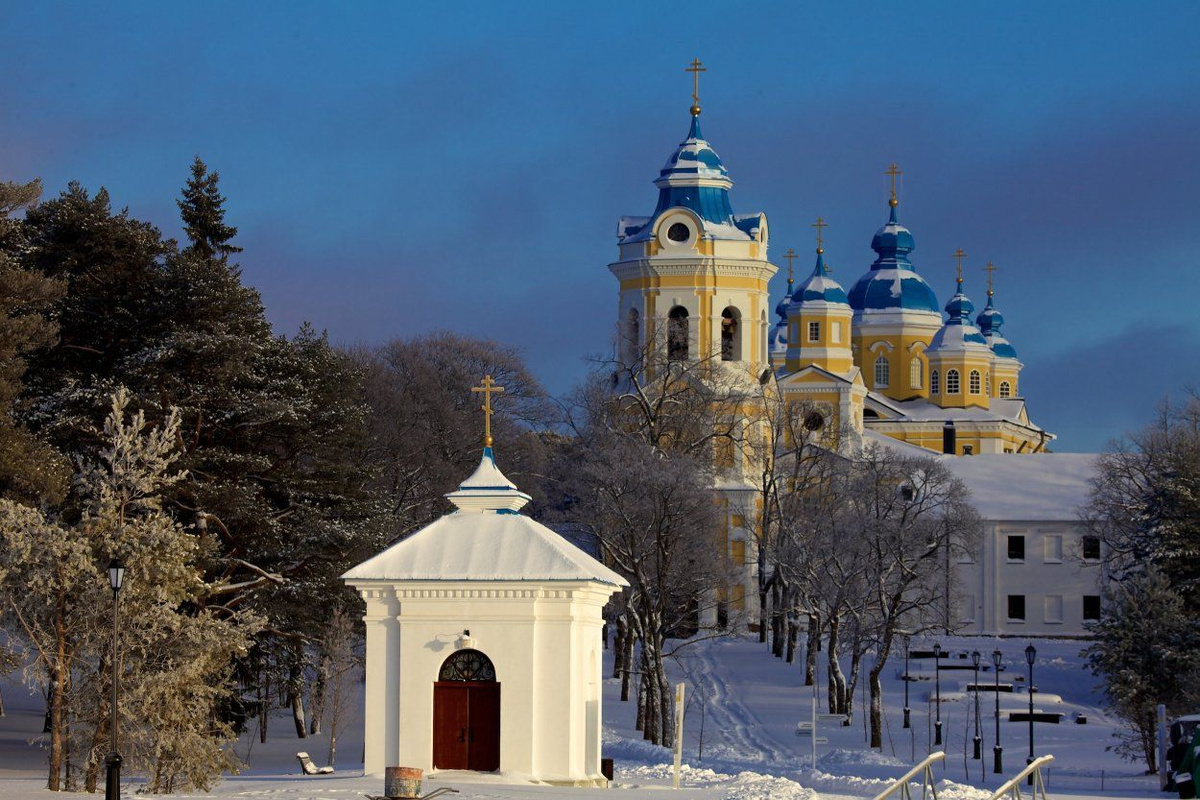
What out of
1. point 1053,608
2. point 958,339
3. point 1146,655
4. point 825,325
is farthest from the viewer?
point 958,339

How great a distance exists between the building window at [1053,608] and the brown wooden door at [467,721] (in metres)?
55.1

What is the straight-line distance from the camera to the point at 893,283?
107 meters

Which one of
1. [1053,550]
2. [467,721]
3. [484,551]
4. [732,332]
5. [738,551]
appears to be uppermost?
[732,332]

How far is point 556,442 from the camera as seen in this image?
75.4 meters

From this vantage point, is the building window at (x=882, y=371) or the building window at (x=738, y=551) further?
the building window at (x=882, y=371)

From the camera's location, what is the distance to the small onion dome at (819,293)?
94750 mm

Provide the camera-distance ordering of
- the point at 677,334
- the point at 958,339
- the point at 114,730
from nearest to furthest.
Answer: the point at 114,730
the point at 677,334
the point at 958,339

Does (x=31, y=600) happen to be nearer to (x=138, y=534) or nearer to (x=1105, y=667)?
(x=138, y=534)

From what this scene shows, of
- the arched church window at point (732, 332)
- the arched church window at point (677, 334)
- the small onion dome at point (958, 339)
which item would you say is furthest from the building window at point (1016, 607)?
the small onion dome at point (958, 339)

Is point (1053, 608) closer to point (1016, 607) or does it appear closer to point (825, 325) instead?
point (1016, 607)

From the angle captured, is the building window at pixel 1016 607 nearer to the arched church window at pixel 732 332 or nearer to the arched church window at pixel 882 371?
the arched church window at pixel 732 332

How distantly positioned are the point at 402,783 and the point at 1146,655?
2705 centimetres

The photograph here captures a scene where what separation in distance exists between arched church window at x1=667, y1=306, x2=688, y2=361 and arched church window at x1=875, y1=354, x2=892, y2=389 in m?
36.8

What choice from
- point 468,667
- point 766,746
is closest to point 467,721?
point 468,667
